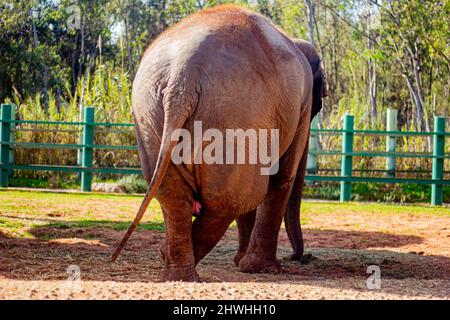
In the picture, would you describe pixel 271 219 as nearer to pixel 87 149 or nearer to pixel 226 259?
pixel 226 259

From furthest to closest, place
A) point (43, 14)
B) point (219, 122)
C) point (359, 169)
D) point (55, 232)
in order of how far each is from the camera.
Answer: point (43, 14) → point (359, 169) → point (55, 232) → point (219, 122)

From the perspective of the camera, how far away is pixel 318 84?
7699 millimetres

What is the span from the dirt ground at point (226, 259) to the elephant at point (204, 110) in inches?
20.4

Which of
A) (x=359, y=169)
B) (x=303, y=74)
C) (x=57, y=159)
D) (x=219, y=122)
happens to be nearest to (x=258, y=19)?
(x=303, y=74)

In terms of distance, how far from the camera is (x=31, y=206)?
11.9 metres

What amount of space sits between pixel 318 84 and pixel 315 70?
0.50 feet

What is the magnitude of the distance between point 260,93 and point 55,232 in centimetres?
446

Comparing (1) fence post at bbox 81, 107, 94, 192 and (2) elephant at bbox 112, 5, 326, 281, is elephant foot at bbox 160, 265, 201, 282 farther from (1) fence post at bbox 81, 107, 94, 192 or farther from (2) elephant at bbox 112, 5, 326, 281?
(1) fence post at bbox 81, 107, 94, 192

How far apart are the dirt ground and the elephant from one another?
20.4 inches

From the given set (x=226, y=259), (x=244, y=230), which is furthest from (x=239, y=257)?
(x=226, y=259)

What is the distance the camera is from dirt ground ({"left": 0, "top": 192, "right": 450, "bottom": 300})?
4695 millimetres

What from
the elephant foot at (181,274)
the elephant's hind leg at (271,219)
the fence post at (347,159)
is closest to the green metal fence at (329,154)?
the fence post at (347,159)

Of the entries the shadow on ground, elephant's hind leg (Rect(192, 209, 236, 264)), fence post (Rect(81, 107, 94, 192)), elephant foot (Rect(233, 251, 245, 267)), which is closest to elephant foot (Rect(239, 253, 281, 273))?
the shadow on ground

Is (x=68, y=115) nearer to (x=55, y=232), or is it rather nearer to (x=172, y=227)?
(x=55, y=232)
